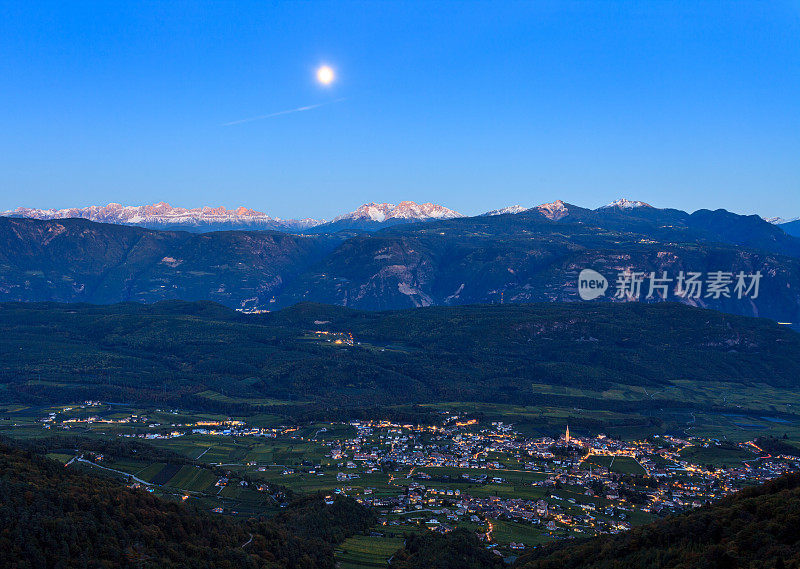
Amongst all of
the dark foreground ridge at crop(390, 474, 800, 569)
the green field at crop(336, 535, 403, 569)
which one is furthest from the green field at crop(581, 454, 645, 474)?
the green field at crop(336, 535, 403, 569)

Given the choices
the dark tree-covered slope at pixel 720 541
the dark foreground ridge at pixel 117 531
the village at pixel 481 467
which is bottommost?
the village at pixel 481 467

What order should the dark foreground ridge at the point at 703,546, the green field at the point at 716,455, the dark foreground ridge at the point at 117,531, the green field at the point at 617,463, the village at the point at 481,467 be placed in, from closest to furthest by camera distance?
the dark foreground ridge at the point at 703,546, the dark foreground ridge at the point at 117,531, the village at the point at 481,467, the green field at the point at 617,463, the green field at the point at 716,455

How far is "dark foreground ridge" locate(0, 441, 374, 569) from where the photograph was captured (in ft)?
186

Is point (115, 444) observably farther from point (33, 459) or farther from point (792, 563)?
point (792, 563)

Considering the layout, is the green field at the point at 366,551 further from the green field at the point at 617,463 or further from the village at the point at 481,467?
the green field at the point at 617,463

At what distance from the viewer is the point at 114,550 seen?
59.7 meters

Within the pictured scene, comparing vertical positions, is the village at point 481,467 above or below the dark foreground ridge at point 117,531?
below

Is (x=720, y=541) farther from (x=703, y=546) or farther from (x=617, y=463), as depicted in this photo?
(x=617, y=463)

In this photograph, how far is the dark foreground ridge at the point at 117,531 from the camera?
186 feet

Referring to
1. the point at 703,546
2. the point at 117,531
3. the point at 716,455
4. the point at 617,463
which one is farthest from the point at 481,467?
the point at 117,531

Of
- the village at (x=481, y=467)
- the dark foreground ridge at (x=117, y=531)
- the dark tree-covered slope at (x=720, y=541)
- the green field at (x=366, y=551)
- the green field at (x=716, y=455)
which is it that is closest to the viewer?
the dark tree-covered slope at (x=720, y=541)

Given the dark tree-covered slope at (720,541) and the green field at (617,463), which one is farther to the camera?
the green field at (617,463)

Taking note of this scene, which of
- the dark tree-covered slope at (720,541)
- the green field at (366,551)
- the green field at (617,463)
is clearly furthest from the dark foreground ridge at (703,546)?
the green field at (617,463)

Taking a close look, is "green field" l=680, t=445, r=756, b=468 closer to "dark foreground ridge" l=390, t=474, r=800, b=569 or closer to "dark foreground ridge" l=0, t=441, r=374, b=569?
"dark foreground ridge" l=390, t=474, r=800, b=569
